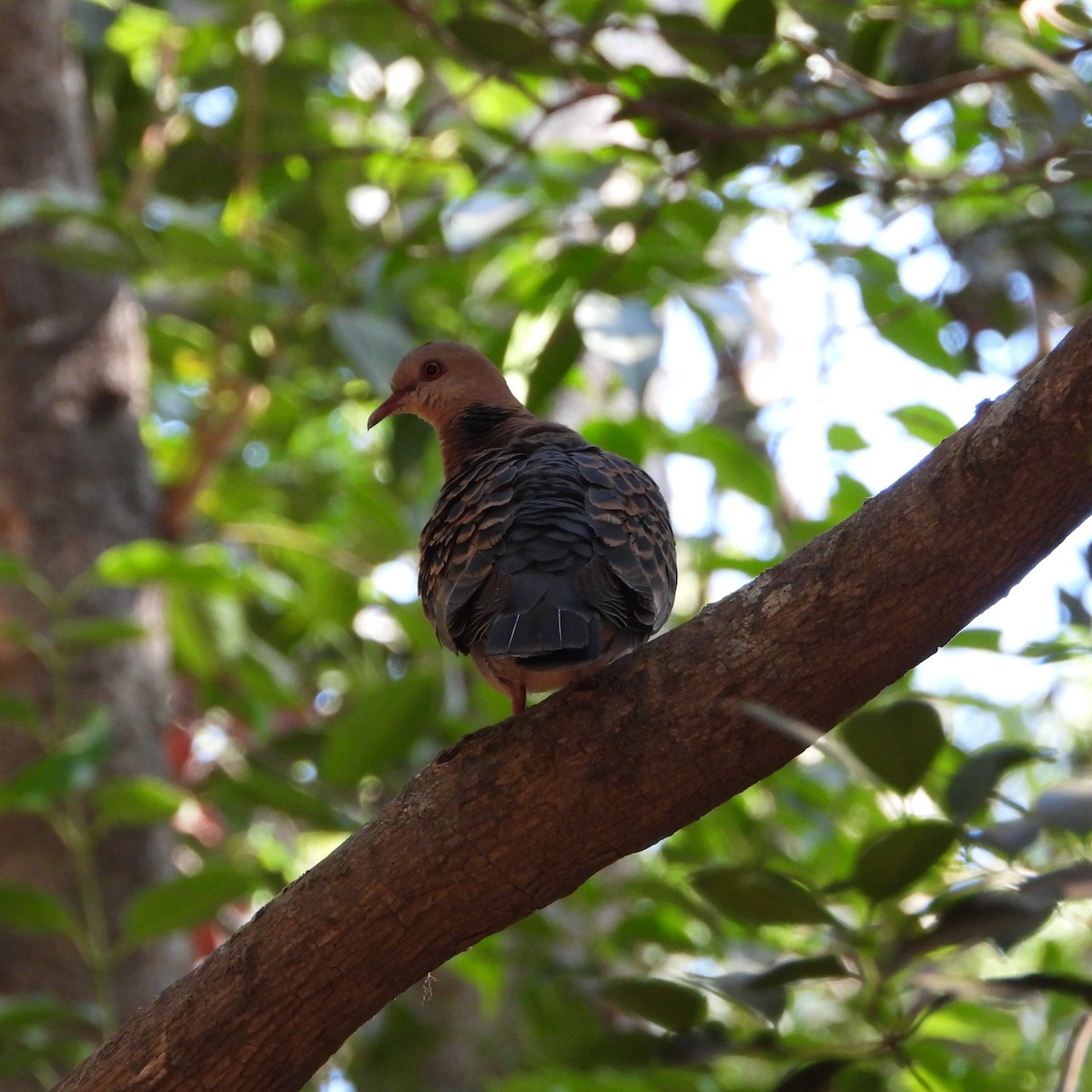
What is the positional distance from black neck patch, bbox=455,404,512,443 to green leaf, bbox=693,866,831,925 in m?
1.57

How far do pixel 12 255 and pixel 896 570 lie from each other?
12.1ft

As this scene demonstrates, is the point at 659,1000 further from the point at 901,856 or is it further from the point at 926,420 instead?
the point at 926,420

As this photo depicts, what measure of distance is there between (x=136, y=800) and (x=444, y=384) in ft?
4.57

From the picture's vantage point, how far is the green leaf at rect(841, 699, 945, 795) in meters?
2.13

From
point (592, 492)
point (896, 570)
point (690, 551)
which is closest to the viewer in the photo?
point (896, 570)

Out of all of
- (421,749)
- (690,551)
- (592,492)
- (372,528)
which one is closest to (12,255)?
(372,528)

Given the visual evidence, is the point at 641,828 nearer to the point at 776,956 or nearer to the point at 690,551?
the point at 776,956

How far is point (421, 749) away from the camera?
4.46 metres

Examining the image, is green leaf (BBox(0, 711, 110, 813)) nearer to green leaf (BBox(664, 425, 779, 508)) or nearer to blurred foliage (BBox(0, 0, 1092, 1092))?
blurred foliage (BBox(0, 0, 1092, 1092))

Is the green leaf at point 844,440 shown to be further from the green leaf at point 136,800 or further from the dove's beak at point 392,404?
the green leaf at point 136,800

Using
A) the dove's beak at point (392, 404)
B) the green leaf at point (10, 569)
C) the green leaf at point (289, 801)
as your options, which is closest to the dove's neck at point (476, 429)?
the dove's beak at point (392, 404)

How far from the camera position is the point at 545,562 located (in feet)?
Result: 7.57

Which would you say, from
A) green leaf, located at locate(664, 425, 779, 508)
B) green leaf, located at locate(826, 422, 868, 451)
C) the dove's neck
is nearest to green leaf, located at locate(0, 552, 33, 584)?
the dove's neck

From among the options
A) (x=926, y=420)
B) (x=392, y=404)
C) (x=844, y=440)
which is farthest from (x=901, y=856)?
(x=392, y=404)
